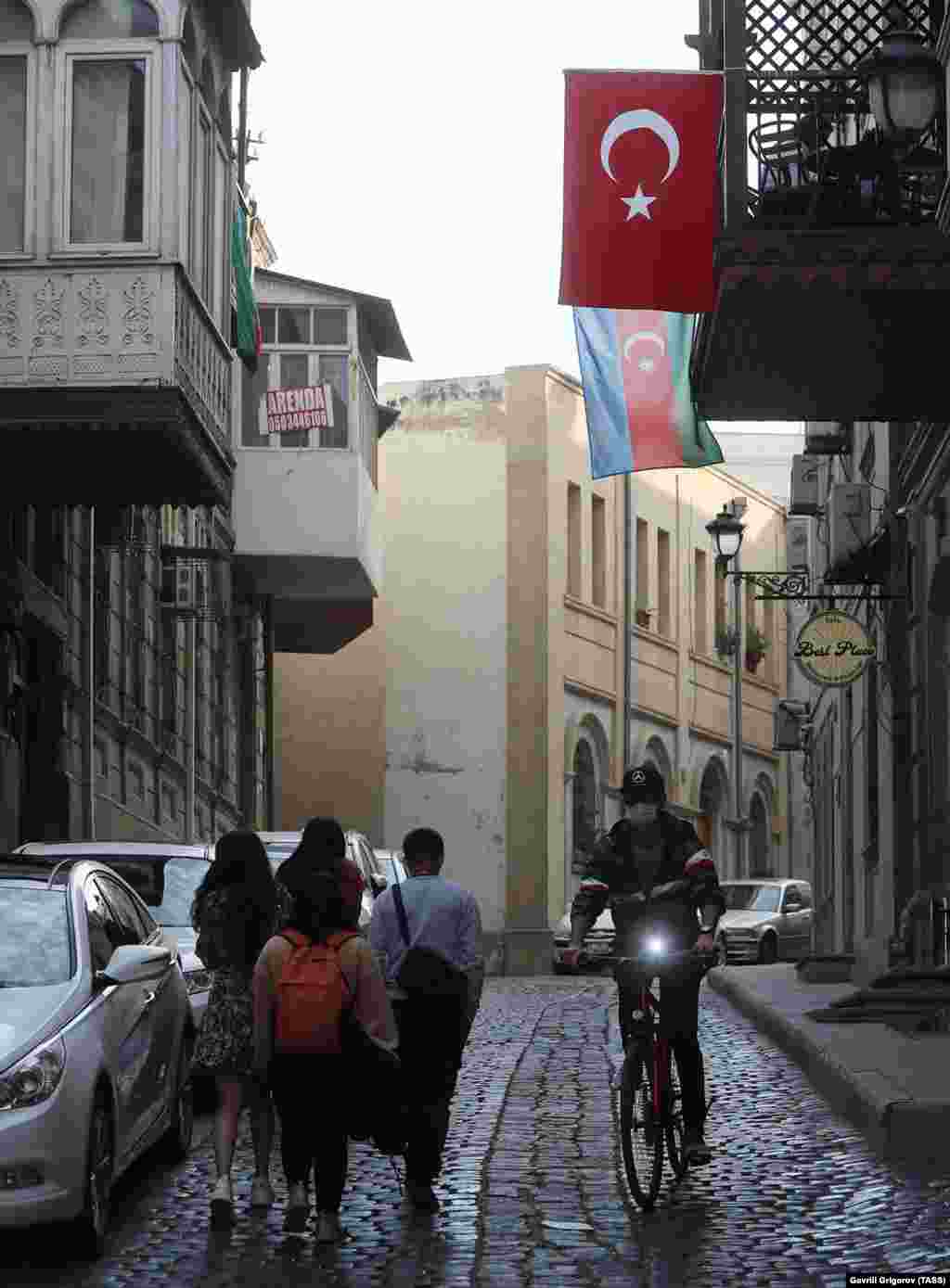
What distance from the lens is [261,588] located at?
120 ft

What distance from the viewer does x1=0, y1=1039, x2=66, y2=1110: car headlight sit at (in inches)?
342

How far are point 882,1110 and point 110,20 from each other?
11.9 metres

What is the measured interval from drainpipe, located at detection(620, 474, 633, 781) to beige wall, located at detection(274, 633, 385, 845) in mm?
5105

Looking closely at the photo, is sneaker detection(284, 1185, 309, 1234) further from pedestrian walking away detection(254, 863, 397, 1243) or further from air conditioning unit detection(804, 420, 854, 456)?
air conditioning unit detection(804, 420, 854, 456)

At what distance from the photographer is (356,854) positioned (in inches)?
799

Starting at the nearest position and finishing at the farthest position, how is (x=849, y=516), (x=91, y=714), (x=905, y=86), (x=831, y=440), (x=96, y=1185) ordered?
(x=96, y=1185), (x=905, y=86), (x=849, y=516), (x=91, y=714), (x=831, y=440)

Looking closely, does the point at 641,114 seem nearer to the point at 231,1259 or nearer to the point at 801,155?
the point at 801,155

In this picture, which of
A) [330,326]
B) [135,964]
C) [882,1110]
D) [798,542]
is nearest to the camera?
[135,964]

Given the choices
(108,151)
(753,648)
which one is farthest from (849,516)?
(753,648)

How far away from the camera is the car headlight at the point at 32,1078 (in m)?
8.69

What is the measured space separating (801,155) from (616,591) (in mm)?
37582

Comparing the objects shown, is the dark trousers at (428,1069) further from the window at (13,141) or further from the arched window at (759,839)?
the arched window at (759,839)

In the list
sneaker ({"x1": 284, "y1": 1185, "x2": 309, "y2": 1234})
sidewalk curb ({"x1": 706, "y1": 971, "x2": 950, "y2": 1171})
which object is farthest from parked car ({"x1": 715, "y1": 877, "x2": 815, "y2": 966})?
sneaker ({"x1": 284, "y1": 1185, "x2": 309, "y2": 1234})

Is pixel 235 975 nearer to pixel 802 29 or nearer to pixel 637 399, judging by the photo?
pixel 802 29
